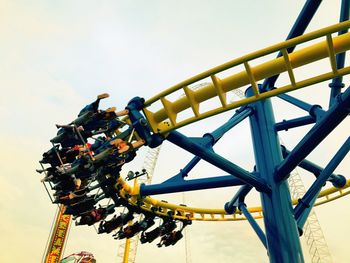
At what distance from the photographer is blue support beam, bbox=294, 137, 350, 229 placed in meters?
6.43

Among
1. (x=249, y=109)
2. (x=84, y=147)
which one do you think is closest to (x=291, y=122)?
(x=249, y=109)

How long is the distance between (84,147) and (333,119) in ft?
15.6

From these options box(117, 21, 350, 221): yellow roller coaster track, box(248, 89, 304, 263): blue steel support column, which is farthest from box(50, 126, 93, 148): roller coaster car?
box(248, 89, 304, 263): blue steel support column

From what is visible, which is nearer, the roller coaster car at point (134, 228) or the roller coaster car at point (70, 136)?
the roller coaster car at point (70, 136)

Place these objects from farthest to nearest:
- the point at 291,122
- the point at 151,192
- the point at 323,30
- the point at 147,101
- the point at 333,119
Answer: the point at 291,122 < the point at 151,192 < the point at 147,101 < the point at 333,119 < the point at 323,30

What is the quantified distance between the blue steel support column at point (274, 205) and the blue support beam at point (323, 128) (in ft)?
2.99

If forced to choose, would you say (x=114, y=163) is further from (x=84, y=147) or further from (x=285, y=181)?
(x=285, y=181)

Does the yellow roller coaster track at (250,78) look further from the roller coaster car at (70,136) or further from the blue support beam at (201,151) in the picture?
the roller coaster car at (70,136)

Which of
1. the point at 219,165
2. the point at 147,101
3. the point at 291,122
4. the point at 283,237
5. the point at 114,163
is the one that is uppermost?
the point at 291,122

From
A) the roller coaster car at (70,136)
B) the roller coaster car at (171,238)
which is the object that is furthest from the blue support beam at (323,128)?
the roller coaster car at (171,238)

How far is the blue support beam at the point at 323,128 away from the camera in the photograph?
4953 mm

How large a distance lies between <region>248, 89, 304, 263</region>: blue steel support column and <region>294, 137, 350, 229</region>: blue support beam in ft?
1.15

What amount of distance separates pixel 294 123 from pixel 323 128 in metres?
3.31

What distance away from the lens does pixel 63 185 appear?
21.7 feet
